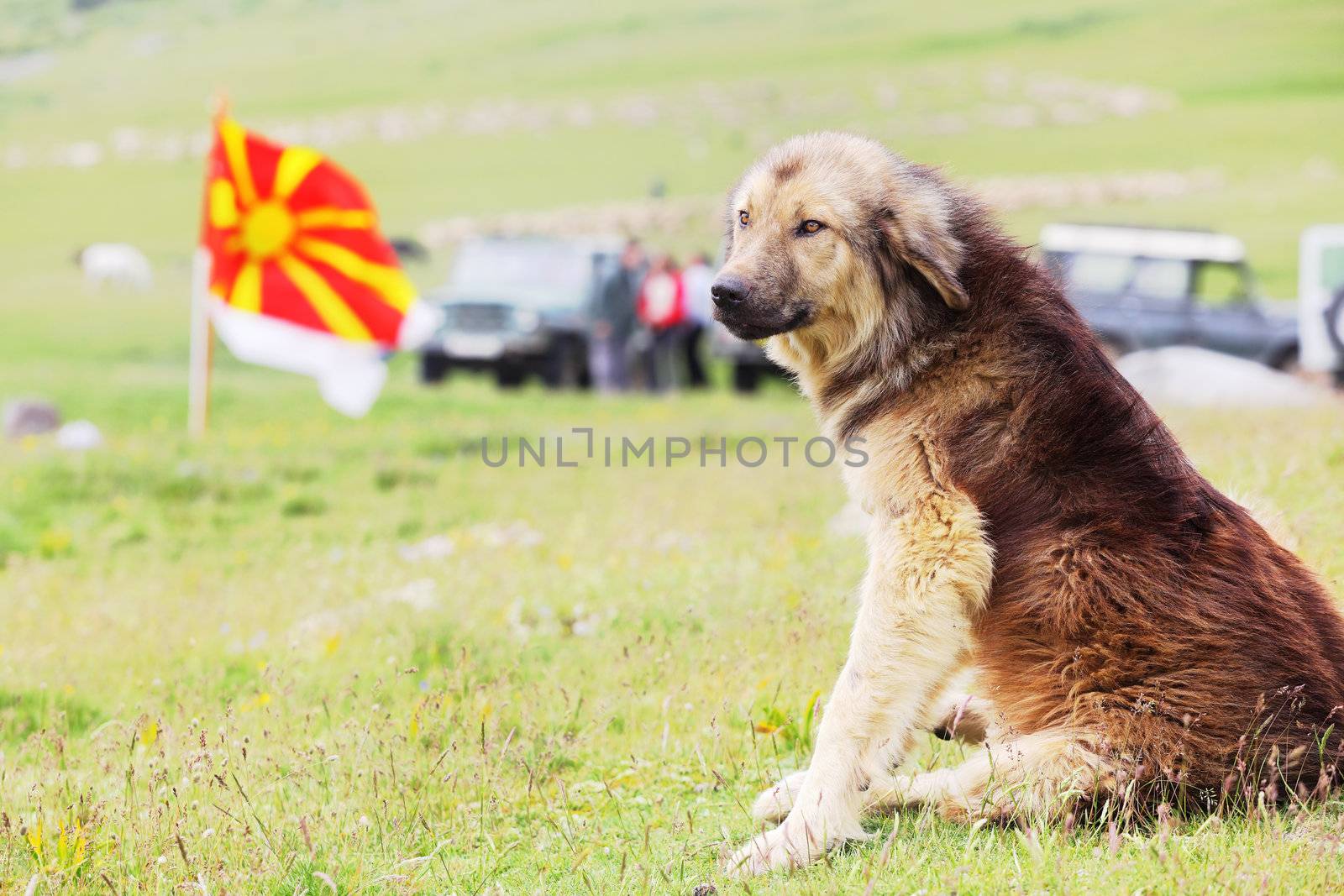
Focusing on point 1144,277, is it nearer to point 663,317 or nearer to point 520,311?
point 663,317

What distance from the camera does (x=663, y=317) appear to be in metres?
20.6

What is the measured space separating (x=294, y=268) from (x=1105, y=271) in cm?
1365

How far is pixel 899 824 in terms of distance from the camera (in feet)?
11.1

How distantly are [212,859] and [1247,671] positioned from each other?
9.41 ft

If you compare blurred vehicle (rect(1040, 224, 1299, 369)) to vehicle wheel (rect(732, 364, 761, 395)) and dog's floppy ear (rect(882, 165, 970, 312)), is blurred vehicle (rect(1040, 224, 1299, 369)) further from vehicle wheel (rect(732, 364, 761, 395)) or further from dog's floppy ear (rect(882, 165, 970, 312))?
dog's floppy ear (rect(882, 165, 970, 312))

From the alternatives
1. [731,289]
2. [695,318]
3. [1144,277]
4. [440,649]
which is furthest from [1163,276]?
→ [731,289]

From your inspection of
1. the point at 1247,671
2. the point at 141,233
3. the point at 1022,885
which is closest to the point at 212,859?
the point at 1022,885

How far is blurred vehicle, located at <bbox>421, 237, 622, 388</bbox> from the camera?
66.7ft

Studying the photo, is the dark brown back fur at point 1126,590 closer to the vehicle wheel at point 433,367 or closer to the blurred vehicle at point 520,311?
the blurred vehicle at point 520,311

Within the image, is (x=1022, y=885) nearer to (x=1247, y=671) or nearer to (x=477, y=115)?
(x=1247, y=671)

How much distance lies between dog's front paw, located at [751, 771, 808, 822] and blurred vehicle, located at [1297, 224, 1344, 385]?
16.0m

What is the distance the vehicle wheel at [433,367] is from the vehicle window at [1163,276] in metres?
11.7

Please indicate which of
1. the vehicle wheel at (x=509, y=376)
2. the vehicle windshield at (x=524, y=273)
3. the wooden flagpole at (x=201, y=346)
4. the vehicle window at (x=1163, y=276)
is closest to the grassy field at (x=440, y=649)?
the wooden flagpole at (x=201, y=346)

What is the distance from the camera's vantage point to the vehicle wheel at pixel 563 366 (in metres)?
20.7
